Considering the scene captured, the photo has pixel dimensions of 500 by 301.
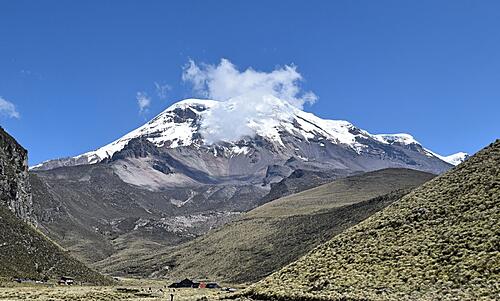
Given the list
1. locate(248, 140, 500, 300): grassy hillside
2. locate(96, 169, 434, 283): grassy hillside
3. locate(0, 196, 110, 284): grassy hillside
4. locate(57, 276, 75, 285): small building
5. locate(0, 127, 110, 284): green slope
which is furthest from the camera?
locate(96, 169, 434, 283): grassy hillside

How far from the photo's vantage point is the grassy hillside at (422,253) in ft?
135

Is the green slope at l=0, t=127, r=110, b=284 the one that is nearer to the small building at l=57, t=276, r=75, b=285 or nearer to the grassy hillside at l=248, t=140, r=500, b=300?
the small building at l=57, t=276, r=75, b=285

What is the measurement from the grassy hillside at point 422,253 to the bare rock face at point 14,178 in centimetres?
7512

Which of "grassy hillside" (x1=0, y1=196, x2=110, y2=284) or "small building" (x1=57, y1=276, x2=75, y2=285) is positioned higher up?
"grassy hillside" (x1=0, y1=196, x2=110, y2=284)

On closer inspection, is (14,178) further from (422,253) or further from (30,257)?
(422,253)

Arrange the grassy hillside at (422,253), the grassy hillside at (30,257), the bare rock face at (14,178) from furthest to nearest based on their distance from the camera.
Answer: the bare rock face at (14,178), the grassy hillside at (30,257), the grassy hillside at (422,253)

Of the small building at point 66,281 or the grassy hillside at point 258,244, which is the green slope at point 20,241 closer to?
the small building at point 66,281

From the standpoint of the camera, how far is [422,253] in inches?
1858

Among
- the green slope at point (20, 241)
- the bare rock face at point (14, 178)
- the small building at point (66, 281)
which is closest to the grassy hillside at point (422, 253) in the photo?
the small building at point (66, 281)

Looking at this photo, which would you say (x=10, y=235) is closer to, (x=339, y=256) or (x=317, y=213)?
(x=339, y=256)

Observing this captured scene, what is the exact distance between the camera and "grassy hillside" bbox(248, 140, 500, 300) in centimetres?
4100

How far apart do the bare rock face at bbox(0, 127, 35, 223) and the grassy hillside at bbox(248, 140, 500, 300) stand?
75.1 m

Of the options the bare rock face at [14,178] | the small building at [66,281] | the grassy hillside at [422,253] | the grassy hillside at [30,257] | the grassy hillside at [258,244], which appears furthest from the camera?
the grassy hillside at [258,244]

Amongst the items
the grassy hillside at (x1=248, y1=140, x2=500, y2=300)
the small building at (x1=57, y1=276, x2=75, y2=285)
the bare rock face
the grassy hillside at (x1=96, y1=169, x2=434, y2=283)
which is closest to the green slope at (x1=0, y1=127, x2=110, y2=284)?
the bare rock face
